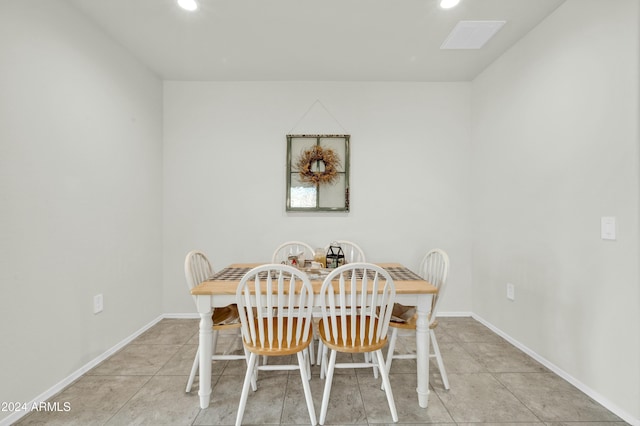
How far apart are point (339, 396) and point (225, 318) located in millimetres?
890

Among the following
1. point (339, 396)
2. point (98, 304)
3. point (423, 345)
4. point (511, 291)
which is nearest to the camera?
point (423, 345)

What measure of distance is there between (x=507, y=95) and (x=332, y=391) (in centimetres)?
287

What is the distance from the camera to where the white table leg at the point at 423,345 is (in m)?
1.71

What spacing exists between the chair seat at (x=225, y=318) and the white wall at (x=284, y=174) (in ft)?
3.67

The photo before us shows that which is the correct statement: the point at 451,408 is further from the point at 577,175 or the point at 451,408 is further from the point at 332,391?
the point at 577,175

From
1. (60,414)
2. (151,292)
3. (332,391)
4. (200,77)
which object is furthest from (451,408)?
(200,77)

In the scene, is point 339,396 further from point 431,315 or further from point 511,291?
point 511,291

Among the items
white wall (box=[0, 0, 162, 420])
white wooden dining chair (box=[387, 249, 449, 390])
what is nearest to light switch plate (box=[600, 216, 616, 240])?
white wooden dining chair (box=[387, 249, 449, 390])

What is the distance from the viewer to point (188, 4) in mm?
2057

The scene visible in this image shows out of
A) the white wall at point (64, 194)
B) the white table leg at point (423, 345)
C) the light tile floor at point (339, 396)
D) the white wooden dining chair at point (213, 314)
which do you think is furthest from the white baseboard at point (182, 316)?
the white table leg at point (423, 345)

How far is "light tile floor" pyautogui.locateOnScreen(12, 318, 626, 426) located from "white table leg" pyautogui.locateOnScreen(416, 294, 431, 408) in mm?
98

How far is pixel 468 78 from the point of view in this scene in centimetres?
322

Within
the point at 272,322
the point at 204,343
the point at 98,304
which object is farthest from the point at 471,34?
the point at 98,304

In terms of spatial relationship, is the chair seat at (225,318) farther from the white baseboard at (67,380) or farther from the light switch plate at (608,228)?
the light switch plate at (608,228)
